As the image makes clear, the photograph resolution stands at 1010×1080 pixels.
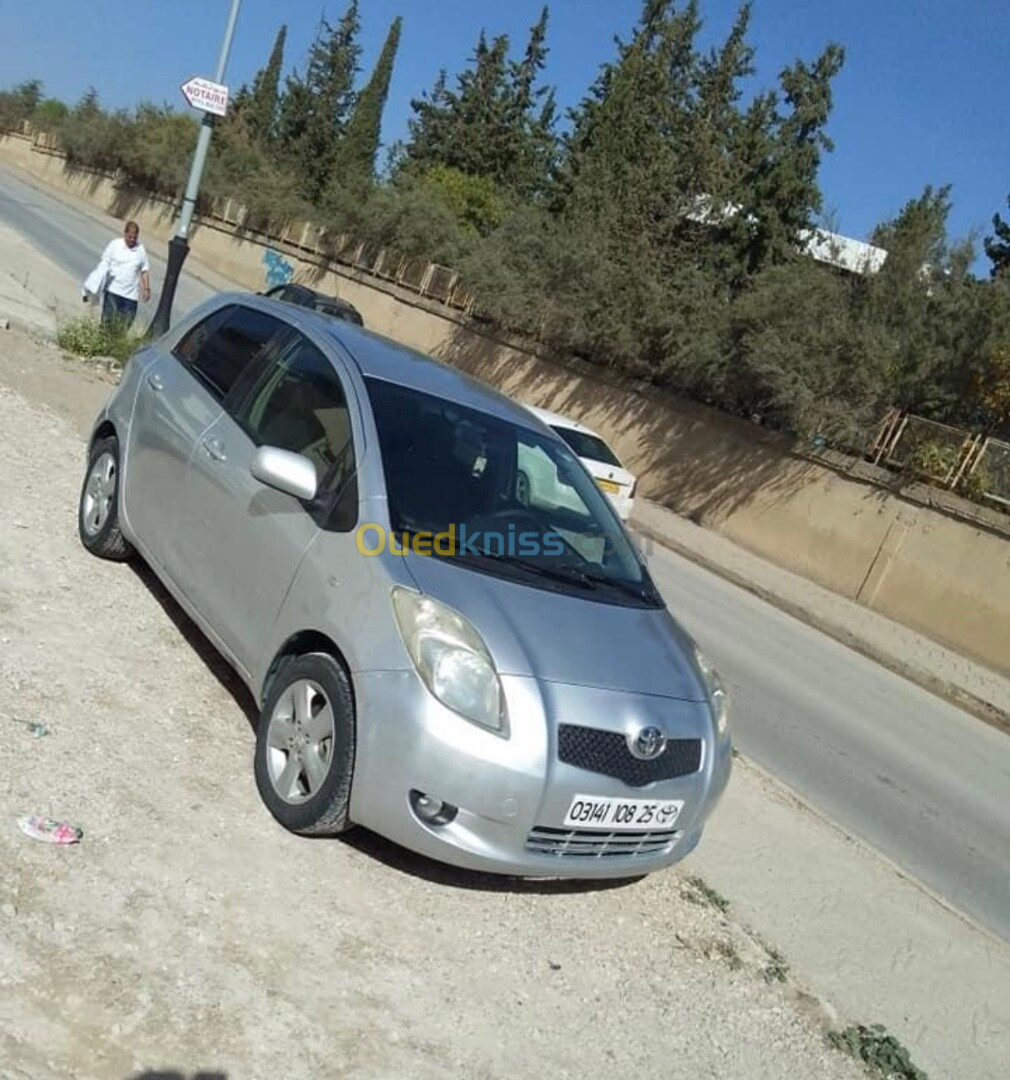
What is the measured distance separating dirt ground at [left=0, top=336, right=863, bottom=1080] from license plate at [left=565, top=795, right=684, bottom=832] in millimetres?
477

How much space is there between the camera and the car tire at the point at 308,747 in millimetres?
3611

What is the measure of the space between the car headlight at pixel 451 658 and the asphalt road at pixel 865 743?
3.65m

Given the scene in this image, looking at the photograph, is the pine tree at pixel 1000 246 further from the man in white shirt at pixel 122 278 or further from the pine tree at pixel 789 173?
the man in white shirt at pixel 122 278

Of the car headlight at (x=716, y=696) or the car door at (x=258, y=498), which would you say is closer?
the car headlight at (x=716, y=696)

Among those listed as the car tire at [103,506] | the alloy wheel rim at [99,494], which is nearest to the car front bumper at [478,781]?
the car tire at [103,506]

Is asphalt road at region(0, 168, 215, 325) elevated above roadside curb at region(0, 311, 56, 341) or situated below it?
below

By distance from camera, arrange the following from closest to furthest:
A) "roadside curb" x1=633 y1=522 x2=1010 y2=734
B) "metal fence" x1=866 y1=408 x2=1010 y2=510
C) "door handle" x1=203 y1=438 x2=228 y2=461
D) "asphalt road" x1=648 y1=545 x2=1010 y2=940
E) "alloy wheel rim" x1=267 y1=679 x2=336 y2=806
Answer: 1. "alloy wheel rim" x1=267 y1=679 x2=336 y2=806
2. "door handle" x1=203 y1=438 x2=228 y2=461
3. "asphalt road" x1=648 y1=545 x2=1010 y2=940
4. "roadside curb" x1=633 y1=522 x2=1010 y2=734
5. "metal fence" x1=866 y1=408 x2=1010 y2=510

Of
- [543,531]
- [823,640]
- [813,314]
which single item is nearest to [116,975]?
[543,531]

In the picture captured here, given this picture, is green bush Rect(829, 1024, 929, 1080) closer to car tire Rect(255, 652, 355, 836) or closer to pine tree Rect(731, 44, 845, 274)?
car tire Rect(255, 652, 355, 836)

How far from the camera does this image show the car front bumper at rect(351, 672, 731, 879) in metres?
3.40

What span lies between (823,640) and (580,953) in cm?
1083

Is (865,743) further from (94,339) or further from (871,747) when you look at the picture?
(94,339)

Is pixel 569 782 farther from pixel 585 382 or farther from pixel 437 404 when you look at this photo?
pixel 585 382

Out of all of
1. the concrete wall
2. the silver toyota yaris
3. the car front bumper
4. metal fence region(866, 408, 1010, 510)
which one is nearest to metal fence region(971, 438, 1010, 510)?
metal fence region(866, 408, 1010, 510)
